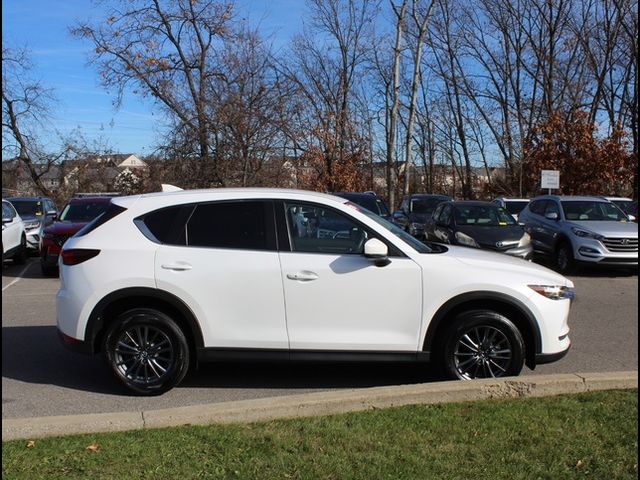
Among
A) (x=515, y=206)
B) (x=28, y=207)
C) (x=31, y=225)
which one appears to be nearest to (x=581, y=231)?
(x=515, y=206)

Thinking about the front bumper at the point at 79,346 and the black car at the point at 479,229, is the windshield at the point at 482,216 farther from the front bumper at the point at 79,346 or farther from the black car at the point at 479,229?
the front bumper at the point at 79,346

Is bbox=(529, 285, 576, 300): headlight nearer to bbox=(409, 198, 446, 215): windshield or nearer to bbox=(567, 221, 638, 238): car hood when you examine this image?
bbox=(567, 221, 638, 238): car hood

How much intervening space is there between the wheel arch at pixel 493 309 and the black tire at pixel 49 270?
9792mm

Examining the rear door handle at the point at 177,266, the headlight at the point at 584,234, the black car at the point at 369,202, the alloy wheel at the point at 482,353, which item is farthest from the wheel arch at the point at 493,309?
the black car at the point at 369,202

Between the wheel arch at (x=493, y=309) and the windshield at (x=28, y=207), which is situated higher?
the windshield at (x=28, y=207)

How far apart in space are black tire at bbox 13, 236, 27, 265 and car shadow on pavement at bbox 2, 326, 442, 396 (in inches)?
360

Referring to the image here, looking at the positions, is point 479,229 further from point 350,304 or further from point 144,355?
point 144,355

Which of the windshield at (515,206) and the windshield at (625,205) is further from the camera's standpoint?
the windshield at (515,206)

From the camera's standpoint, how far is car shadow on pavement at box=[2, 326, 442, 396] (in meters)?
5.41

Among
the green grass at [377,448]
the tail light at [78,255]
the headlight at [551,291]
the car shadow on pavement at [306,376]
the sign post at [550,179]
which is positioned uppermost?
the sign post at [550,179]

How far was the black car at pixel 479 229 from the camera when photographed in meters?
12.6

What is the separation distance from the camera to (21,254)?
1503cm

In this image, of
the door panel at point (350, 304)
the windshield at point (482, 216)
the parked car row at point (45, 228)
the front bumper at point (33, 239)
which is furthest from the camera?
the front bumper at point (33, 239)

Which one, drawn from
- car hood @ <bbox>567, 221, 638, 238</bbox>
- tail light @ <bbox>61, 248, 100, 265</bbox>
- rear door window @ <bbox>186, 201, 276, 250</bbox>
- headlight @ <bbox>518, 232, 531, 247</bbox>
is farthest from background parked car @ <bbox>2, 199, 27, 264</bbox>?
car hood @ <bbox>567, 221, 638, 238</bbox>
